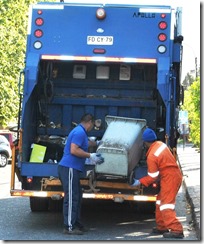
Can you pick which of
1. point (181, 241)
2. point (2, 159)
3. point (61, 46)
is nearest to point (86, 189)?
point (181, 241)

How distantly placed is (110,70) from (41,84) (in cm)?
104

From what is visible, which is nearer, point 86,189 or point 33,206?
point 86,189

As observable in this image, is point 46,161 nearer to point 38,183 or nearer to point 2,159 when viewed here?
point 38,183

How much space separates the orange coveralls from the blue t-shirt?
820 millimetres

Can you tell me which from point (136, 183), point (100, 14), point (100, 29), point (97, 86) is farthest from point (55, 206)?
point (100, 14)

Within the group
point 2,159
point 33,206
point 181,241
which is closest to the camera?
point 181,241

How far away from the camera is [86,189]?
828 centimetres

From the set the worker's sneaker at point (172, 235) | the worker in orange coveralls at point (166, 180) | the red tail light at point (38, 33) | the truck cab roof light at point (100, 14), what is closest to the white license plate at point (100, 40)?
the truck cab roof light at point (100, 14)

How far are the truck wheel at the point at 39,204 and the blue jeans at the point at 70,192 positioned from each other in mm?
1922

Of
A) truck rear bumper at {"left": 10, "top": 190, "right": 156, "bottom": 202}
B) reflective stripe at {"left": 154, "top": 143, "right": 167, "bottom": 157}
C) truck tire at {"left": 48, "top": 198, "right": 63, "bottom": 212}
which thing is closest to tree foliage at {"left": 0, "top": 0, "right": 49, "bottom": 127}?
truck tire at {"left": 48, "top": 198, "right": 63, "bottom": 212}

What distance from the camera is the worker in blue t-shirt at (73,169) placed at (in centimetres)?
787

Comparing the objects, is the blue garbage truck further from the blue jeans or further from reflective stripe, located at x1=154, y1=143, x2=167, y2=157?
reflective stripe, located at x1=154, y1=143, x2=167, y2=157

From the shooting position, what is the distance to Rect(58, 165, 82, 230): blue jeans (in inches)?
310

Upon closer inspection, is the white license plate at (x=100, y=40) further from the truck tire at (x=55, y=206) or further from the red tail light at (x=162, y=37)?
the truck tire at (x=55, y=206)
